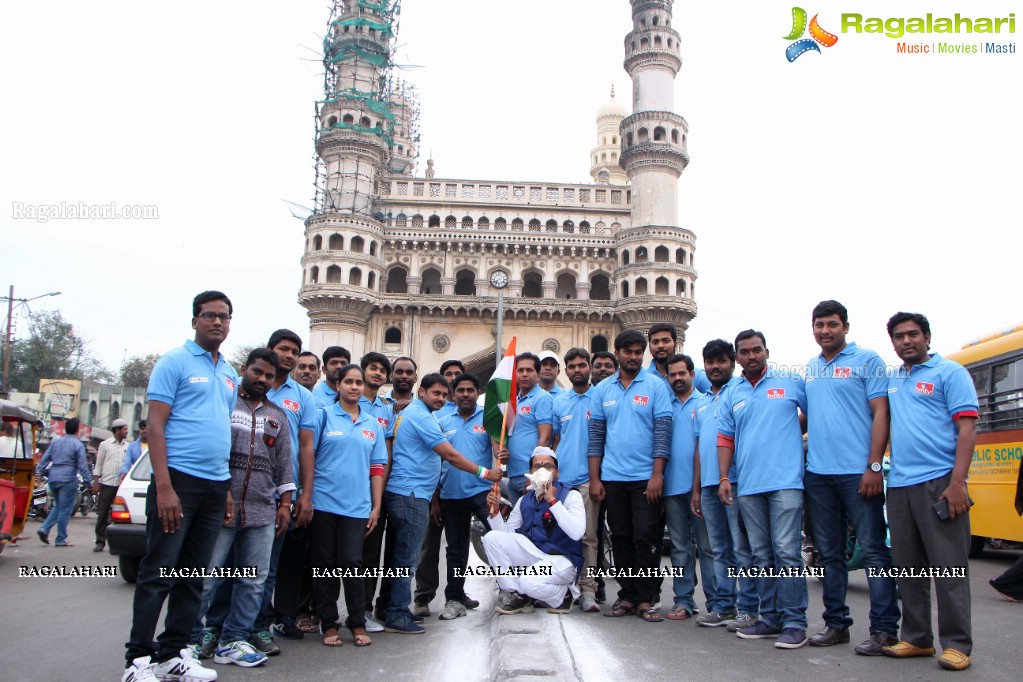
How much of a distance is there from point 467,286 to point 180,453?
39083mm

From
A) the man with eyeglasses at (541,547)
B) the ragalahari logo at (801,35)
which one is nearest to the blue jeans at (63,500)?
the man with eyeglasses at (541,547)

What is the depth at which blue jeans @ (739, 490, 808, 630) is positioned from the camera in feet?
16.3

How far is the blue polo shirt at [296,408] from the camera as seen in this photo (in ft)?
17.0

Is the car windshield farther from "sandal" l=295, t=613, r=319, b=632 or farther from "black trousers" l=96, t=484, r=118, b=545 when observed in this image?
"sandal" l=295, t=613, r=319, b=632

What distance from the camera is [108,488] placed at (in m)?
10.5

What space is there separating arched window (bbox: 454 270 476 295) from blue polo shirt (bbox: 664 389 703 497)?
36570 mm

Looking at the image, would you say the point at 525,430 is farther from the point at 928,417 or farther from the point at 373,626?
the point at 928,417

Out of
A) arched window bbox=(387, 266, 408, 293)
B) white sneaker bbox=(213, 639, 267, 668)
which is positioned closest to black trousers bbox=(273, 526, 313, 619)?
white sneaker bbox=(213, 639, 267, 668)

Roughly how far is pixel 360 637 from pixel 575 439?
219 centimetres

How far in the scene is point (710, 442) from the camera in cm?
590

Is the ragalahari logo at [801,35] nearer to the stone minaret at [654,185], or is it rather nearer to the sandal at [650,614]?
the sandal at [650,614]

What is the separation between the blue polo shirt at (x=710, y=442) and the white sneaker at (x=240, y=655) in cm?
313

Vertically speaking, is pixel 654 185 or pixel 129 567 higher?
pixel 654 185

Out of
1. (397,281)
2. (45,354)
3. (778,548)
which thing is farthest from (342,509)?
(45,354)
